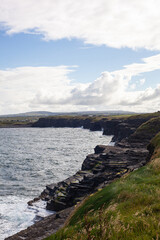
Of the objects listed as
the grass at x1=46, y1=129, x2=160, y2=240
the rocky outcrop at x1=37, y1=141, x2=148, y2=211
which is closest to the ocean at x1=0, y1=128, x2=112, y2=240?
the rocky outcrop at x1=37, y1=141, x2=148, y2=211

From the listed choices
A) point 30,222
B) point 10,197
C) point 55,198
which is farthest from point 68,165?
point 30,222

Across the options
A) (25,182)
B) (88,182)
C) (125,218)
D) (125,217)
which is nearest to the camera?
(125,218)

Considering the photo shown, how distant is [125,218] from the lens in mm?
8836

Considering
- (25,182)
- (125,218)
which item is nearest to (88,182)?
(25,182)

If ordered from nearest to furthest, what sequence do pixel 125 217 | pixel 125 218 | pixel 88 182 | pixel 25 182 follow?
pixel 125 218, pixel 125 217, pixel 88 182, pixel 25 182

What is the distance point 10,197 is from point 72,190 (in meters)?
14.1

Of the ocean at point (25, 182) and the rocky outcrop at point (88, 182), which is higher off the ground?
the rocky outcrop at point (88, 182)

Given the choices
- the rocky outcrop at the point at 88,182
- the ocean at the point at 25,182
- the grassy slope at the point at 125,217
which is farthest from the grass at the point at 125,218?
the ocean at the point at 25,182

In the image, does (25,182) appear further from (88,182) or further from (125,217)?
(125,217)

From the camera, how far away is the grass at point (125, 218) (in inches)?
271

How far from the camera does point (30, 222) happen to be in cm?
3027

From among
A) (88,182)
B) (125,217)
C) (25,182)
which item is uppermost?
(125,217)

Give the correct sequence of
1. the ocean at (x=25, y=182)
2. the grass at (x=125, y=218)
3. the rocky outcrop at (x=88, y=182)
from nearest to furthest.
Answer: the grass at (x=125, y=218) → the ocean at (x=25, y=182) → the rocky outcrop at (x=88, y=182)

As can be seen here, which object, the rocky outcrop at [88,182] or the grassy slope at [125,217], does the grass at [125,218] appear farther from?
the rocky outcrop at [88,182]
